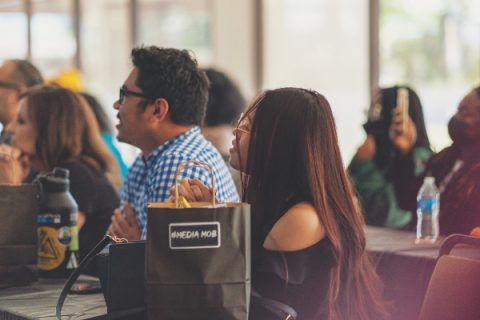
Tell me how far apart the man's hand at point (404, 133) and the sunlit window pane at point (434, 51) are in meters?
1.32

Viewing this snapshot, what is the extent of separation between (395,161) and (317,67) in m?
2.87

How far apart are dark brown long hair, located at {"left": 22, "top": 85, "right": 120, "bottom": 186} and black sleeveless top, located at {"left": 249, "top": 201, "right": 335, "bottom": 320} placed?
1401 millimetres

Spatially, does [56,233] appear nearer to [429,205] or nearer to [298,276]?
[298,276]

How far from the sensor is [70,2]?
11.9m

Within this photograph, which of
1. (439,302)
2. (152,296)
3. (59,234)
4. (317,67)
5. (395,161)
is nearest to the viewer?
(152,296)

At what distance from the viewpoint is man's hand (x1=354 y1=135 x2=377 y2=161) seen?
5050 millimetres

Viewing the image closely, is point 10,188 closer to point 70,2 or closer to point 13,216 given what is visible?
point 13,216

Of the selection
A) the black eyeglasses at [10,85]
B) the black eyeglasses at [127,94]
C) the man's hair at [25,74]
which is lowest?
the black eyeglasses at [127,94]

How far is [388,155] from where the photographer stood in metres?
4.95

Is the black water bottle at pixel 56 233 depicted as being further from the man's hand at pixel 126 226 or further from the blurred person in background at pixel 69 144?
the blurred person in background at pixel 69 144

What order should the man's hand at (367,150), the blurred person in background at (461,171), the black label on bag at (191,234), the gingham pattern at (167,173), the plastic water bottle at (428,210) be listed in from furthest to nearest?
the man's hand at (367,150)
the plastic water bottle at (428,210)
the blurred person in background at (461,171)
the gingham pattern at (167,173)
the black label on bag at (191,234)

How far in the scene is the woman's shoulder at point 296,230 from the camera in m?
2.28

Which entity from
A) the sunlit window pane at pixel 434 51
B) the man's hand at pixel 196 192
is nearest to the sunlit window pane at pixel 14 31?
the sunlit window pane at pixel 434 51

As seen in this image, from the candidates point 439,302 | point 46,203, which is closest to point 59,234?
point 46,203
